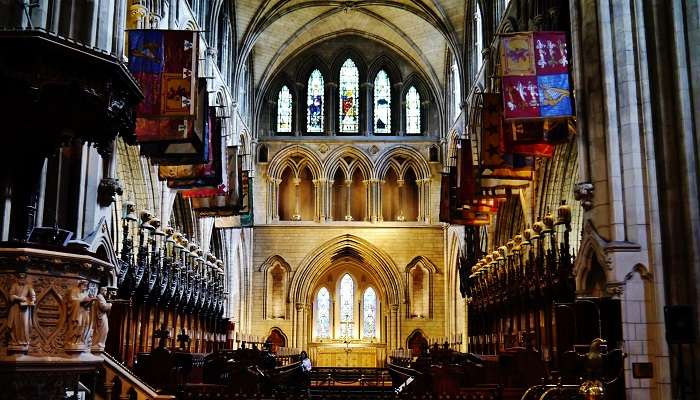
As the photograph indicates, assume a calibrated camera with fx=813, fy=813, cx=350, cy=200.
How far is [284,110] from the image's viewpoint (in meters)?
40.4

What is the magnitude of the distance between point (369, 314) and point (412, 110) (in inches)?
408

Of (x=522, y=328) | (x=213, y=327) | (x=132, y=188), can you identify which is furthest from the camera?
(x=213, y=327)

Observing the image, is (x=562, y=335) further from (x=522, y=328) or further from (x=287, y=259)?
(x=287, y=259)

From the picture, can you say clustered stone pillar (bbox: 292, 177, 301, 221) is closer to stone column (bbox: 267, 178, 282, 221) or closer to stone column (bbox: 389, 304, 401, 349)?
stone column (bbox: 267, 178, 282, 221)

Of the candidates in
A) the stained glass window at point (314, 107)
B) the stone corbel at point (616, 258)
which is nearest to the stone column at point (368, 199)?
the stained glass window at point (314, 107)

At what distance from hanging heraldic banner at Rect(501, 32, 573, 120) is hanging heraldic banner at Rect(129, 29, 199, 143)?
6.13 metres

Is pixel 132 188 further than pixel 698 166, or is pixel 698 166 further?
pixel 132 188

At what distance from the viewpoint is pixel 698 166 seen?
1323 cm

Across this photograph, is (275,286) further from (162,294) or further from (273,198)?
(162,294)

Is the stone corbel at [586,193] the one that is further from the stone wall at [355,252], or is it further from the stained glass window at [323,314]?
the stained glass window at [323,314]

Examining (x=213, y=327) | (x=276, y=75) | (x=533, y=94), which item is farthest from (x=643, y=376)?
(x=276, y=75)

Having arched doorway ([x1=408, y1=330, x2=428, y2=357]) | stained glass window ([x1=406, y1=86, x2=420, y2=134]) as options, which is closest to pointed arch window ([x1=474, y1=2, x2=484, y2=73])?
stained glass window ([x1=406, y1=86, x2=420, y2=134])

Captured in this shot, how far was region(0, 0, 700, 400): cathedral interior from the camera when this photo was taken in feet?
30.8

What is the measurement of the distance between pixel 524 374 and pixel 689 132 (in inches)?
228
